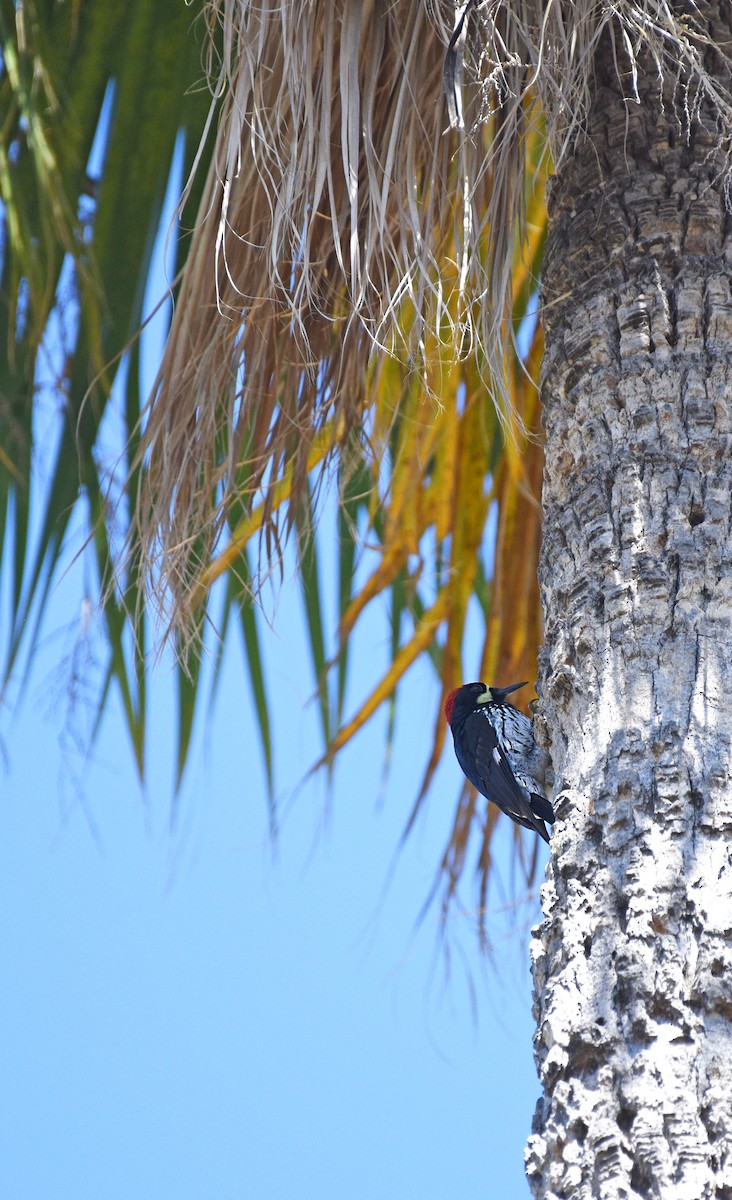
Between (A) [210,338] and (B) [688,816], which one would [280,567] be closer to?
(A) [210,338]

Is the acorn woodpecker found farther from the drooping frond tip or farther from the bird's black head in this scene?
the drooping frond tip

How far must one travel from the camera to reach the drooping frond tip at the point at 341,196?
6.24 feet

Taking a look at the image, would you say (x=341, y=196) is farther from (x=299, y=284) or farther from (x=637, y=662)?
(x=637, y=662)

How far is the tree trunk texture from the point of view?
4.19ft

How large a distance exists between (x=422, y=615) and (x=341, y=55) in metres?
Result: 1.64

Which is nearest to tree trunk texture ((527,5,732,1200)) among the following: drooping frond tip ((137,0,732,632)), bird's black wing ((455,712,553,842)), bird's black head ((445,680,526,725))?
drooping frond tip ((137,0,732,632))

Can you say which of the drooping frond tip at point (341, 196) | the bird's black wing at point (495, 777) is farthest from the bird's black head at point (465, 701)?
the drooping frond tip at point (341, 196)

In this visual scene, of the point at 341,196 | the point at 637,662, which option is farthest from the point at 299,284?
the point at 637,662

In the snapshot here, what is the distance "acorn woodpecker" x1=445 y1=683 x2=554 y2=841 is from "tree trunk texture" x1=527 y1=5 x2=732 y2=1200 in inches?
51.0

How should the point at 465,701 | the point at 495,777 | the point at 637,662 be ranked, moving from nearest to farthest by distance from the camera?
1. the point at 637,662
2. the point at 495,777
3. the point at 465,701

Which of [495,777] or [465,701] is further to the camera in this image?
[465,701]

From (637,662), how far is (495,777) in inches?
67.4

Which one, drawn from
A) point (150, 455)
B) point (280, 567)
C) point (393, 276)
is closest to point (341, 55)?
point (393, 276)

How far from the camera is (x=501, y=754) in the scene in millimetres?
3373
